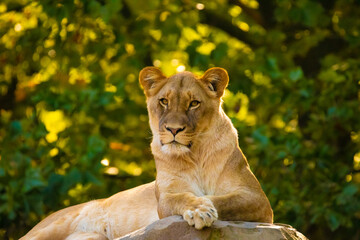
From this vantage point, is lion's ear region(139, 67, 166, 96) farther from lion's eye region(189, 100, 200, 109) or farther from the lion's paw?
the lion's paw

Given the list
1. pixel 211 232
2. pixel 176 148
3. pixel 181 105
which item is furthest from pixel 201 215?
pixel 181 105

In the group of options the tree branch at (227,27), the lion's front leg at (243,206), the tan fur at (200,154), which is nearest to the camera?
the lion's front leg at (243,206)

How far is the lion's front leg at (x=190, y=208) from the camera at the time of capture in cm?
368

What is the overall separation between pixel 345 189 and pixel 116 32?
11.3 ft

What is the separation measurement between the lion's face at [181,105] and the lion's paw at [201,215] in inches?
20.6

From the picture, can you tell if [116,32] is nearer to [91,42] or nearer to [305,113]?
[91,42]

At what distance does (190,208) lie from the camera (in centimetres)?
381

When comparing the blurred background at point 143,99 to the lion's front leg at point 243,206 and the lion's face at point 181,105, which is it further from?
the lion's front leg at point 243,206

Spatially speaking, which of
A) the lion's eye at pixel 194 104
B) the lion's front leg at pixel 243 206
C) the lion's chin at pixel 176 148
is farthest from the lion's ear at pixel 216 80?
the lion's front leg at pixel 243 206

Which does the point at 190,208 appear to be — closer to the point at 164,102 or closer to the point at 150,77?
the point at 164,102

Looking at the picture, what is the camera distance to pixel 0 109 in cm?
918

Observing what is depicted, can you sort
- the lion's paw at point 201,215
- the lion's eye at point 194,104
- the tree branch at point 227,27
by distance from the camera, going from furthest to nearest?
the tree branch at point 227,27 → the lion's eye at point 194,104 → the lion's paw at point 201,215

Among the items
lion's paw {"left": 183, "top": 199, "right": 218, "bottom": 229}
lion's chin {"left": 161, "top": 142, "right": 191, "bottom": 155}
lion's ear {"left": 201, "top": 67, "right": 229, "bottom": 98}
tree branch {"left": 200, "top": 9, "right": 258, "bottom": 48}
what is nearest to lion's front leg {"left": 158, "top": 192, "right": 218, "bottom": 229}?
lion's paw {"left": 183, "top": 199, "right": 218, "bottom": 229}

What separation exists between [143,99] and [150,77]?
5.05 meters
